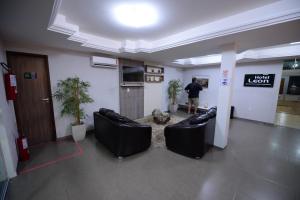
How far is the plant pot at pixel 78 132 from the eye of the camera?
10.4 ft

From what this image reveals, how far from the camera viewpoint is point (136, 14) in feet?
6.82

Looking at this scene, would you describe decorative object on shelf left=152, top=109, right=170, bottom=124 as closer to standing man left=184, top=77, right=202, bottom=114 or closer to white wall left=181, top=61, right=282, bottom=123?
standing man left=184, top=77, right=202, bottom=114

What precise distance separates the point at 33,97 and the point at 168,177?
3.40m

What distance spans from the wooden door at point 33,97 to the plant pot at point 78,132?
1.88 feet

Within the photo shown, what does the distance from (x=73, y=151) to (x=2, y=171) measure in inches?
41.8

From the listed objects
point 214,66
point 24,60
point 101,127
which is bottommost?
point 101,127

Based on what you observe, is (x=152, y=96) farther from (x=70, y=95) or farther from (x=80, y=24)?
(x=80, y=24)

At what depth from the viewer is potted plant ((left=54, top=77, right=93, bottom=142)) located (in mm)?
3061

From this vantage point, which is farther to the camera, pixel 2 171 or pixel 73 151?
pixel 73 151

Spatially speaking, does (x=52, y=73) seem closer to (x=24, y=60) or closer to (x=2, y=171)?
(x=24, y=60)

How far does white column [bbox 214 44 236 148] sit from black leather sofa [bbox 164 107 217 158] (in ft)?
0.76

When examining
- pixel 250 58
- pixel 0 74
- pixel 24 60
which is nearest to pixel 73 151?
pixel 0 74

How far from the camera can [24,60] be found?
276 cm

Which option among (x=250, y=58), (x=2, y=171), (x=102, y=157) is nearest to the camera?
(x=2, y=171)
